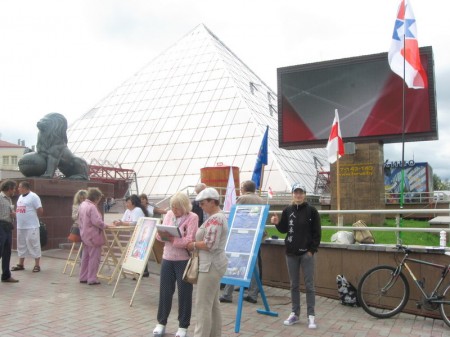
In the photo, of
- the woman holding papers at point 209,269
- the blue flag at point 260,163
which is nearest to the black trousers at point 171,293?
the woman holding papers at point 209,269

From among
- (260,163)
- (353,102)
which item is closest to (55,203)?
(260,163)

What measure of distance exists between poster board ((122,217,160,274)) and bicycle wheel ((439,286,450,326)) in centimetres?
404

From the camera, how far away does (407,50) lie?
9.46 meters

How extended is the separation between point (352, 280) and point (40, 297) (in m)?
4.77

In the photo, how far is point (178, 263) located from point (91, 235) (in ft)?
11.3

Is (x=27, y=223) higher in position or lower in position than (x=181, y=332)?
higher

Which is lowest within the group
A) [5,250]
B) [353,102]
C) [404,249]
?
[5,250]

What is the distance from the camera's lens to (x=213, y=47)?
4225 cm

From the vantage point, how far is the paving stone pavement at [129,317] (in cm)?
532

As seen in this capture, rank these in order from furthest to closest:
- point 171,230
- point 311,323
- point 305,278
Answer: point 305,278 < point 311,323 < point 171,230

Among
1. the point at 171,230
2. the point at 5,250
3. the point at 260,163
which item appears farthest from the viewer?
the point at 260,163

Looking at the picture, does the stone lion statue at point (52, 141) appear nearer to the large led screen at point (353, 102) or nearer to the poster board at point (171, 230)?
the poster board at point (171, 230)

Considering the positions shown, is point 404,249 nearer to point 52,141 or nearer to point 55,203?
point 55,203

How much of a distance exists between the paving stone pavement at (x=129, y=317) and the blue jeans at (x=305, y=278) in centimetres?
24
